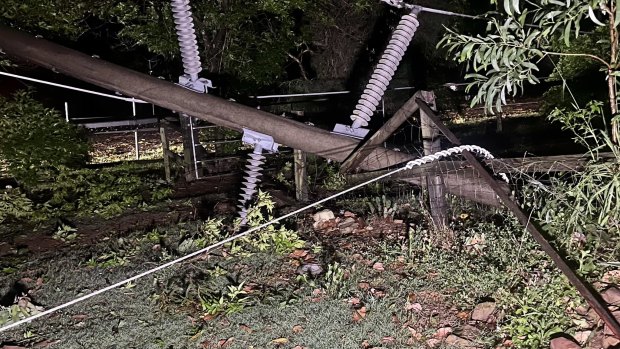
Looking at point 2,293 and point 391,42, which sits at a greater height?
point 391,42

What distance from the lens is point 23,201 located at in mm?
7301

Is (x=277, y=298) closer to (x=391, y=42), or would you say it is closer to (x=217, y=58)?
(x=391, y=42)

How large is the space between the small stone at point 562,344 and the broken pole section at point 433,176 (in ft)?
5.02

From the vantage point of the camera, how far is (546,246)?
126 inches

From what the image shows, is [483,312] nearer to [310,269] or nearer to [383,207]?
[310,269]

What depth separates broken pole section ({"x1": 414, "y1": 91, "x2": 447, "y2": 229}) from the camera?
4.46m

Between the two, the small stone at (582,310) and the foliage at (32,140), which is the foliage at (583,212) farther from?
the foliage at (32,140)

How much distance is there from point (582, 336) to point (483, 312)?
0.58 m

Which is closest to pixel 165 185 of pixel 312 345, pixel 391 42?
pixel 391 42

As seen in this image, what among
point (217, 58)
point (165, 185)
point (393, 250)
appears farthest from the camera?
point (217, 58)

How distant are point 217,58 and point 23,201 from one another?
414 centimetres

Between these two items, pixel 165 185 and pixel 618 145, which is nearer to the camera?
pixel 618 145

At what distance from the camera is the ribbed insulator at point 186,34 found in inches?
192

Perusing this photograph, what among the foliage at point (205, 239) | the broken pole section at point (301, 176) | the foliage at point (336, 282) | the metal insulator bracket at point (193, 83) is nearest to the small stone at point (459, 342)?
the foliage at point (336, 282)
